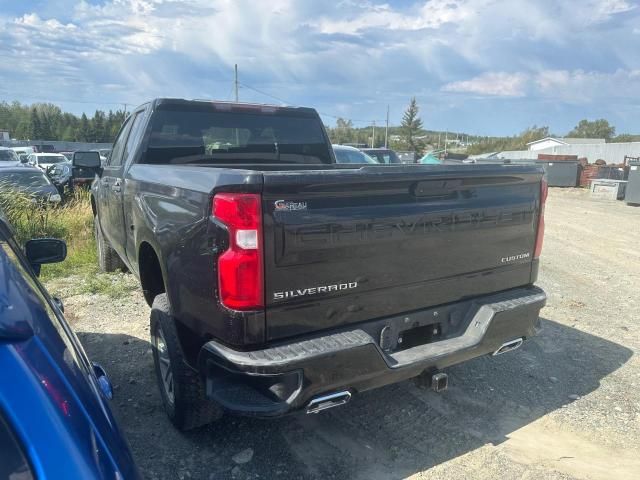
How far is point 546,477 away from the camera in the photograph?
300cm

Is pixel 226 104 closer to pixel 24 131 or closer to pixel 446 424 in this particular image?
pixel 446 424

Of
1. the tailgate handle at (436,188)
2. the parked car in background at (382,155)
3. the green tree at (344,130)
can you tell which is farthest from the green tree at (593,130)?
the tailgate handle at (436,188)

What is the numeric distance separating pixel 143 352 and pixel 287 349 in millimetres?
2504

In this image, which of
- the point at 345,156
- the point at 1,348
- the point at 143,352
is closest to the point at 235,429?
the point at 143,352

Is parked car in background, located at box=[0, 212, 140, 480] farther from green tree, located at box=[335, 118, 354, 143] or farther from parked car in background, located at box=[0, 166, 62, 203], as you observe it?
green tree, located at box=[335, 118, 354, 143]

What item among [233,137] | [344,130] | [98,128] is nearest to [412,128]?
[344,130]

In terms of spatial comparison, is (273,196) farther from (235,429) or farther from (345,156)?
(345,156)

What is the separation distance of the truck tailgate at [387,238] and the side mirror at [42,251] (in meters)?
1.40

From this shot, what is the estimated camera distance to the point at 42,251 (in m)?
2.98

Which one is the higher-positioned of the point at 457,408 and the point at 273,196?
the point at 273,196

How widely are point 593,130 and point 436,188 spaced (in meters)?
93.1

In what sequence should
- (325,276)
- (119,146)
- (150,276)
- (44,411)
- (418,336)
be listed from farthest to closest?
(119,146) → (150,276) → (418,336) → (325,276) → (44,411)

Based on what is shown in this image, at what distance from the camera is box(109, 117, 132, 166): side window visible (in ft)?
17.4

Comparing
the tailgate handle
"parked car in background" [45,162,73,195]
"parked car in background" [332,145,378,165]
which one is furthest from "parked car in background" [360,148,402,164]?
the tailgate handle
